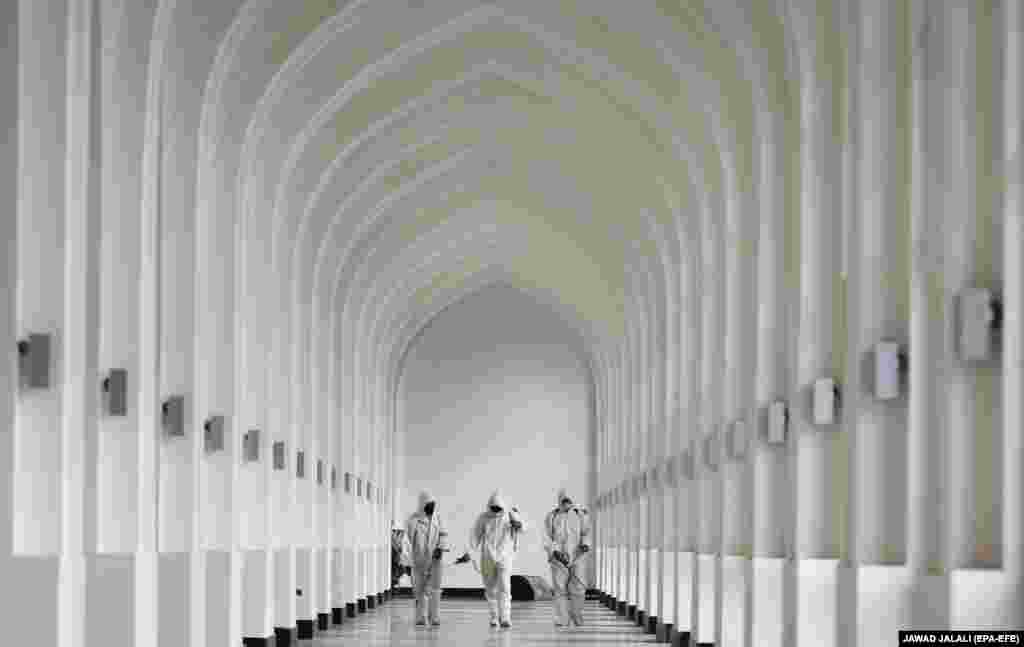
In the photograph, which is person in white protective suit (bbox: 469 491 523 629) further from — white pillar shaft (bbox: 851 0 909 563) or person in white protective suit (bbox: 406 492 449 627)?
white pillar shaft (bbox: 851 0 909 563)

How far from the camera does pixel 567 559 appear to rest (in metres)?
30.7

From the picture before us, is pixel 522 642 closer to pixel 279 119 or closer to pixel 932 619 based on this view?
pixel 279 119

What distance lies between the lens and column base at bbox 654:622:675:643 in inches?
991

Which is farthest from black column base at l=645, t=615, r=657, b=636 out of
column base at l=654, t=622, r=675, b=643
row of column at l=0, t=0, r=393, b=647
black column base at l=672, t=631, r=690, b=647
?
row of column at l=0, t=0, r=393, b=647

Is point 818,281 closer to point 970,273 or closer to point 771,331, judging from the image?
point 771,331

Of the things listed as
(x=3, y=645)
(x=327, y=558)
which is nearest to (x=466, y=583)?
(x=327, y=558)

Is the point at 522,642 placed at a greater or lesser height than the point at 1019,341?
lesser

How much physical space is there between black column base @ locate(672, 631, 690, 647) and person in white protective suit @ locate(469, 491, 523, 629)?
446 cm

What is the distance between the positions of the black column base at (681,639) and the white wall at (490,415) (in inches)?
839

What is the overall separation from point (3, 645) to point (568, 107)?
14.2 m

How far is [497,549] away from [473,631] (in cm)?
228

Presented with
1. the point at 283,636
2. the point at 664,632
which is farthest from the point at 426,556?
the point at 283,636

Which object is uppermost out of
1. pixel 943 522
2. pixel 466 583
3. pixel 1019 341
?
pixel 1019 341

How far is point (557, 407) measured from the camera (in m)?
45.5
